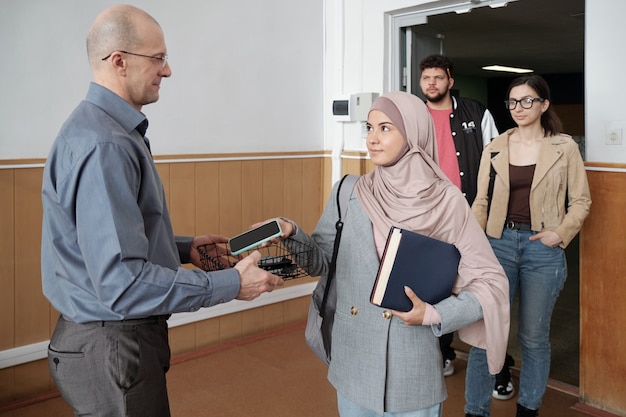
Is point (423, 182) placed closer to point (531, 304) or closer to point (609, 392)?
point (531, 304)

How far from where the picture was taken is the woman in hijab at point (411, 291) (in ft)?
5.54

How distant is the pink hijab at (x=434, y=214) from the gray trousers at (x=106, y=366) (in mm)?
709

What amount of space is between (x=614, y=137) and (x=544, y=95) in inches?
19.1

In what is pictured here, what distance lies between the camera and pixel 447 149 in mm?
3463

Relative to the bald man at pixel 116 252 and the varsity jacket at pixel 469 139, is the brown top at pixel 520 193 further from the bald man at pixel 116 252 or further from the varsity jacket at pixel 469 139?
the bald man at pixel 116 252

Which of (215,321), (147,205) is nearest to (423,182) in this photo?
(147,205)

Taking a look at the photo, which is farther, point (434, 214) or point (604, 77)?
point (604, 77)

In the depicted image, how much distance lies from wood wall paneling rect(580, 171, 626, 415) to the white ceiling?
197 centimetres

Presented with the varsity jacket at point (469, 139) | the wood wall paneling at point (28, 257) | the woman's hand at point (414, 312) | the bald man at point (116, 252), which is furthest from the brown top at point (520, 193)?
the wood wall paneling at point (28, 257)

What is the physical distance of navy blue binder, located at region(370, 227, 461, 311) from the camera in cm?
157

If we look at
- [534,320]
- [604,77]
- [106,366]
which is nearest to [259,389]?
[534,320]

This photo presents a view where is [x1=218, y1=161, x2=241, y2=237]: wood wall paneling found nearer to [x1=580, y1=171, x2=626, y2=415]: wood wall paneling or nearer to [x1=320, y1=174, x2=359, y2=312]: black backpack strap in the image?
[x1=580, y1=171, x2=626, y2=415]: wood wall paneling

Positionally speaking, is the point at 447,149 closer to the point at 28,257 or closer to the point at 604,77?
the point at 604,77

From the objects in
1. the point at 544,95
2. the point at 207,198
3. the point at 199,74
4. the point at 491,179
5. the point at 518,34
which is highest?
the point at 518,34
